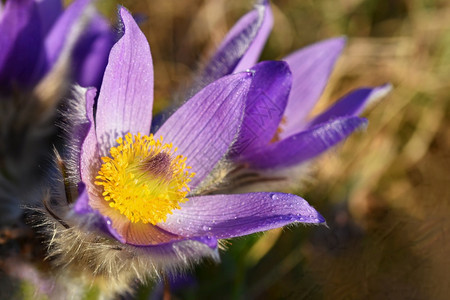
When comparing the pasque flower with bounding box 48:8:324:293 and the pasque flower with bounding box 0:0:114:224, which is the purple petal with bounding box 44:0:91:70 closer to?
the pasque flower with bounding box 0:0:114:224

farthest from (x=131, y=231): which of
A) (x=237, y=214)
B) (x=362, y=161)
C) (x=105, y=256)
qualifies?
(x=362, y=161)

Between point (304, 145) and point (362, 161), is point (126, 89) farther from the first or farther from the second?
point (362, 161)

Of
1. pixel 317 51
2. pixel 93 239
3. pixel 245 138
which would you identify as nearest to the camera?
pixel 93 239

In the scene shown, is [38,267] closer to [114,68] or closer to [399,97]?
[114,68]

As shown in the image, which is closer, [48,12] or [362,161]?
[48,12]

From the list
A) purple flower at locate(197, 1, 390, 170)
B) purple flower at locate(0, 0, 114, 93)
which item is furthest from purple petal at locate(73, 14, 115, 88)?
purple flower at locate(197, 1, 390, 170)

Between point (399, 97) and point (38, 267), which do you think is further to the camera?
point (399, 97)

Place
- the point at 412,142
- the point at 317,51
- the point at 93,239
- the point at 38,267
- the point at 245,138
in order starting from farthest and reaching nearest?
the point at 412,142, the point at 317,51, the point at 38,267, the point at 245,138, the point at 93,239

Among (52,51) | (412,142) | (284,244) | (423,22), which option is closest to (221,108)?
(52,51)
